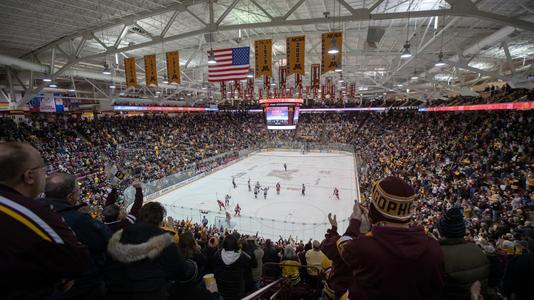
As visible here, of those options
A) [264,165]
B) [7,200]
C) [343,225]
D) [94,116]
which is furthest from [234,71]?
[94,116]

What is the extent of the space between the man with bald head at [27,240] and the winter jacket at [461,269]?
251 centimetres

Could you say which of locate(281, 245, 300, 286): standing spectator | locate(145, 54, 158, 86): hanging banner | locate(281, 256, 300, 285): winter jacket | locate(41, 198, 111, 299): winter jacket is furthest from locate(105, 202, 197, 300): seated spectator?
locate(145, 54, 158, 86): hanging banner

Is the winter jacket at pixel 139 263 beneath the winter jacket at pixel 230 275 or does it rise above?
above

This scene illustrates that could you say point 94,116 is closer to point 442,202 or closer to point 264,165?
point 264,165

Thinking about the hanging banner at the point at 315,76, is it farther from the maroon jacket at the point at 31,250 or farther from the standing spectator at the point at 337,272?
the maroon jacket at the point at 31,250

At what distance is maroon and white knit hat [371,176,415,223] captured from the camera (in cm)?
192

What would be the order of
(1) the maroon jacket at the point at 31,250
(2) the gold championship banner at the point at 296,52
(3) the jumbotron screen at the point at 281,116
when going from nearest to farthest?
(1) the maroon jacket at the point at 31,250 → (2) the gold championship banner at the point at 296,52 → (3) the jumbotron screen at the point at 281,116

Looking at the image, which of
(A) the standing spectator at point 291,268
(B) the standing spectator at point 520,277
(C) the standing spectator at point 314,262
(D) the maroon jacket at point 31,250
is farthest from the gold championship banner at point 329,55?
(D) the maroon jacket at point 31,250

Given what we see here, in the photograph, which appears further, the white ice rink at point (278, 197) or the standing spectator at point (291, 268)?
the white ice rink at point (278, 197)

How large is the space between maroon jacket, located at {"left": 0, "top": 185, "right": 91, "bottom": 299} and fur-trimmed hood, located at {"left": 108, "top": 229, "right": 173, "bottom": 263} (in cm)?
61

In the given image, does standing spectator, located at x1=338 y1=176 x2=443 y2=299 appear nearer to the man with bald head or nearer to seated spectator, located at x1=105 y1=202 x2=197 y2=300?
seated spectator, located at x1=105 y1=202 x2=197 y2=300

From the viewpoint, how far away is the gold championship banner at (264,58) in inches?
456

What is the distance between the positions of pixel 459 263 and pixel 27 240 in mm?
2779

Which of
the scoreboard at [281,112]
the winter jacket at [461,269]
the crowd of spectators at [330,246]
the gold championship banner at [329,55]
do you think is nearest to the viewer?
the crowd of spectators at [330,246]
